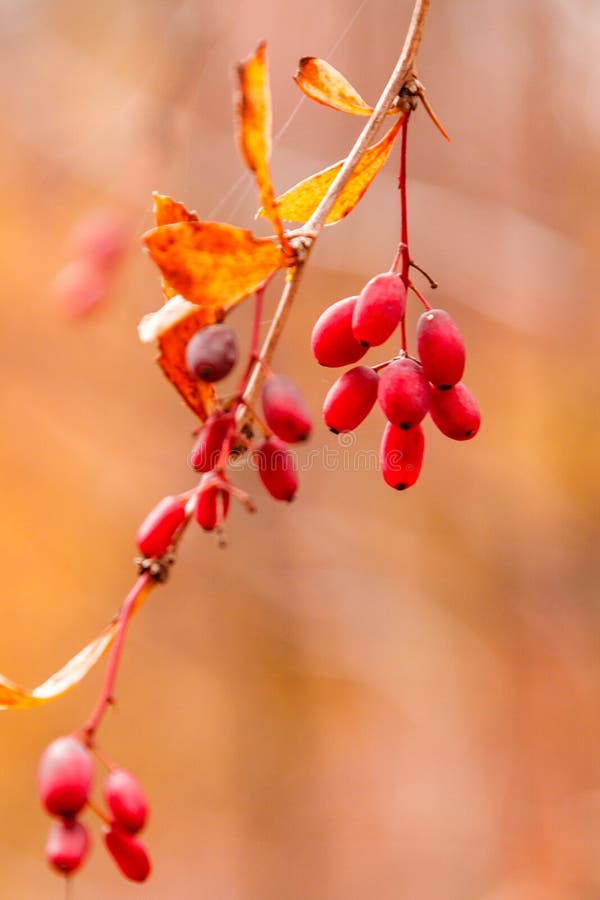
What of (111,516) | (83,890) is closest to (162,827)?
(83,890)

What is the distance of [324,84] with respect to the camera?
974mm

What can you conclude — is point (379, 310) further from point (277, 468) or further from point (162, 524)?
point (162, 524)

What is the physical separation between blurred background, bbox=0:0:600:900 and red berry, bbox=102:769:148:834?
1654 millimetres

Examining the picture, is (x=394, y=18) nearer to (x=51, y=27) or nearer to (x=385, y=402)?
(x=51, y=27)

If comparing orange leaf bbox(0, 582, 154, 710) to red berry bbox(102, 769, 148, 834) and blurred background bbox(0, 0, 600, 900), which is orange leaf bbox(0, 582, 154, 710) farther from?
blurred background bbox(0, 0, 600, 900)

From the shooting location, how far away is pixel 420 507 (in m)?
4.93

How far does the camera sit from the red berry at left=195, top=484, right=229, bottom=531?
81 cm

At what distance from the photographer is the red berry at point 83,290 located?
248cm

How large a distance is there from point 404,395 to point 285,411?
0.12 m

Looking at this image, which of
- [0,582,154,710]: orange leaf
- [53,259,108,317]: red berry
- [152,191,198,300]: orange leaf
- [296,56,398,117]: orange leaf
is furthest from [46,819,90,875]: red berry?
[53,259,108,317]: red berry

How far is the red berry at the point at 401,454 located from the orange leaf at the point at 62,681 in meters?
0.25

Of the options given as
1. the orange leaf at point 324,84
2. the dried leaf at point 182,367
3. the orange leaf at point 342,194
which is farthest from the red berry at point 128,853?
the orange leaf at point 324,84

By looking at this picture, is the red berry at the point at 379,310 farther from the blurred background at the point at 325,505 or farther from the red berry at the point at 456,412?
the blurred background at the point at 325,505

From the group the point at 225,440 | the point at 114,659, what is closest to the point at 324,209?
the point at 225,440
